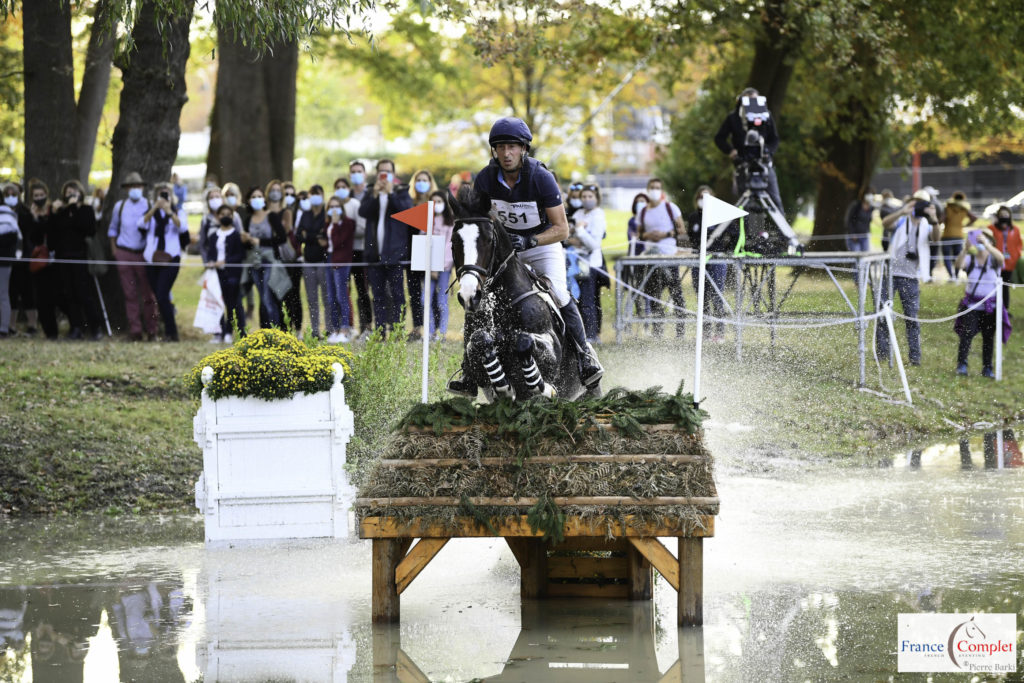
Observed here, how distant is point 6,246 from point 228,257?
10.3 ft

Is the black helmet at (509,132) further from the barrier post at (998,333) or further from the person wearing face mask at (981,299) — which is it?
the barrier post at (998,333)

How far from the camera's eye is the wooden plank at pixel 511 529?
24.4 feet

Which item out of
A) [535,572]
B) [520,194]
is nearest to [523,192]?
[520,194]

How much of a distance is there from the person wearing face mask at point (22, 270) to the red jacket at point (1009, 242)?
13.4 metres

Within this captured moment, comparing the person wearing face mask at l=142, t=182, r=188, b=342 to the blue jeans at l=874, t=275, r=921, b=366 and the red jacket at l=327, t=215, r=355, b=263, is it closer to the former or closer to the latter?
the red jacket at l=327, t=215, r=355, b=263

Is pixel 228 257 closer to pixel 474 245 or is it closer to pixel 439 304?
pixel 439 304

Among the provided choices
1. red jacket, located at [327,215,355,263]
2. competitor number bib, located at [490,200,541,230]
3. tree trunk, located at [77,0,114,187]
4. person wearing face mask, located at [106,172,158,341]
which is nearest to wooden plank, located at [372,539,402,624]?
competitor number bib, located at [490,200,541,230]

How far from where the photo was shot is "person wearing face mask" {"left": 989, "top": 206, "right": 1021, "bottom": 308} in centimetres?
1848

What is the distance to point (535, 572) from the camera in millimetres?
8453

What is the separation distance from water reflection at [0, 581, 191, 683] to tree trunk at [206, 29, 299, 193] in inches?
752

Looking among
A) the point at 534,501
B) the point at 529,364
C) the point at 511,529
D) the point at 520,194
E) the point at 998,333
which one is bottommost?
the point at 511,529

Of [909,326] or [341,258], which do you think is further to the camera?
[909,326]

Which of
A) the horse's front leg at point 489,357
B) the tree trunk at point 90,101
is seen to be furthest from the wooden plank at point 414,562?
the tree trunk at point 90,101

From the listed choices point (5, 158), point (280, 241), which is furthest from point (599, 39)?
point (5, 158)
